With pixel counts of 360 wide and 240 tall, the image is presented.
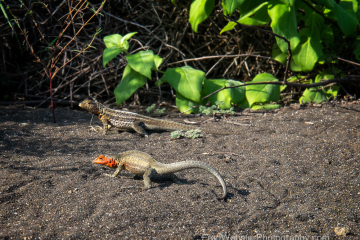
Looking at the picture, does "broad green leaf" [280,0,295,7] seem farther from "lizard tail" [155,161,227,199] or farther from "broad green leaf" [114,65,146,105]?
"lizard tail" [155,161,227,199]

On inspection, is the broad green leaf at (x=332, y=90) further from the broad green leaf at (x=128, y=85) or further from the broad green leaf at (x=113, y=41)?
the broad green leaf at (x=113, y=41)

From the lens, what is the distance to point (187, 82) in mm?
5398

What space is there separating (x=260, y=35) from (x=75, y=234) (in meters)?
5.91

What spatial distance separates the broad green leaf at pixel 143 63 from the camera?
199 inches

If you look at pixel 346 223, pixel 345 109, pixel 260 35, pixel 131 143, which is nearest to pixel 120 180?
pixel 131 143

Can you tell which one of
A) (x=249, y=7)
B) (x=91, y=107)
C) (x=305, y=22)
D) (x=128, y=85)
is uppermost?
(x=249, y=7)


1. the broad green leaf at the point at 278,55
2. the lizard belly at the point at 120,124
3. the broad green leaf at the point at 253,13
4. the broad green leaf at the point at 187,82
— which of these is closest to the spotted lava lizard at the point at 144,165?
the lizard belly at the point at 120,124

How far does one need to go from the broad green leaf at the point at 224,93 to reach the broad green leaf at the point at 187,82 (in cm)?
23

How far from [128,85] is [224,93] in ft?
6.25

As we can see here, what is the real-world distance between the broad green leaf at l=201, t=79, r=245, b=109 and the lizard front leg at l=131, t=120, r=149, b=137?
1554 mm

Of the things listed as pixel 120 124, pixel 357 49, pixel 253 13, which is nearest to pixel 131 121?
pixel 120 124

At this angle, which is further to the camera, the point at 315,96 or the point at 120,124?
the point at 315,96

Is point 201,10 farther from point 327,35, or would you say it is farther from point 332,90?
point 332,90

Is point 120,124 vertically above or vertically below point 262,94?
below
